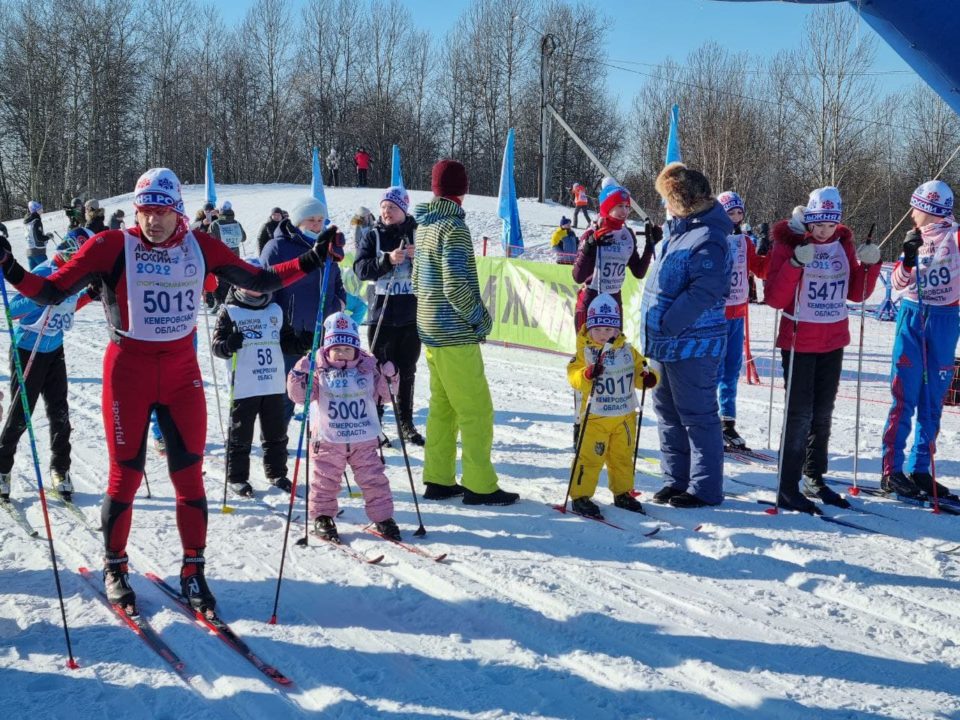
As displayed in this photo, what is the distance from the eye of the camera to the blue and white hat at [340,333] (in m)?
4.80

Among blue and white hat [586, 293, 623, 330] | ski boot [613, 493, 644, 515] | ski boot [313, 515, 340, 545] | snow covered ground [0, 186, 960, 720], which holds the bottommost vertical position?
snow covered ground [0, 186, 960, 720]

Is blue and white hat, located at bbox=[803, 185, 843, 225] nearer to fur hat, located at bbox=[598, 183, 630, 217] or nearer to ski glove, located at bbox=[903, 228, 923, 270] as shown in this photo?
ski glove, located at bbox=[903, 228, 923, 270]

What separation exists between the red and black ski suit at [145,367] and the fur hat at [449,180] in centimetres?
167

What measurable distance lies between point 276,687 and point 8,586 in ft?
6.22

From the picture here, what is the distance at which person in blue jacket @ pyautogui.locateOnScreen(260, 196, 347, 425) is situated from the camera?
6.08 meters

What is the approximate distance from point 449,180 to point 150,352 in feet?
7.49

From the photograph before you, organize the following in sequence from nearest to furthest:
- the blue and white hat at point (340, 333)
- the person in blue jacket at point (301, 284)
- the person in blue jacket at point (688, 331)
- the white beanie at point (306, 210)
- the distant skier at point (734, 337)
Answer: the blue and white hat at point (340, 333) < the person in blue jacket at point (688, 331) < the person in blue jacket at point (301, 284) < the white beanie at point (306, 210) < the distant skier at point (734, 337)

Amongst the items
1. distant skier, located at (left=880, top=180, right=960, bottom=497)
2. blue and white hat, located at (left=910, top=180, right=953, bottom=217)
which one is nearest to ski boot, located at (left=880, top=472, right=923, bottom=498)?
distant skier, located at (left=880, top=180, right=960, bottom=497)

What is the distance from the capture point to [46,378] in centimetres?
557

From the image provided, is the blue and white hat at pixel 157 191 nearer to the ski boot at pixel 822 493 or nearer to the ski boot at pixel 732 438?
the ski boot at pixel 822 493

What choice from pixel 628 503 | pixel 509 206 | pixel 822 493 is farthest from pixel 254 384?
pixel 509 206

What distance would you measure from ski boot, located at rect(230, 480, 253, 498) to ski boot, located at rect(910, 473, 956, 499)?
4.70 meters

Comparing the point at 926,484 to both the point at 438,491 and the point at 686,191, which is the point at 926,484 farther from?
the point at 438,491

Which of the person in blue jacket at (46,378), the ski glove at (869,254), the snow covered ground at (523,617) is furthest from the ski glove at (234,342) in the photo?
the ski glove at (869,254)
